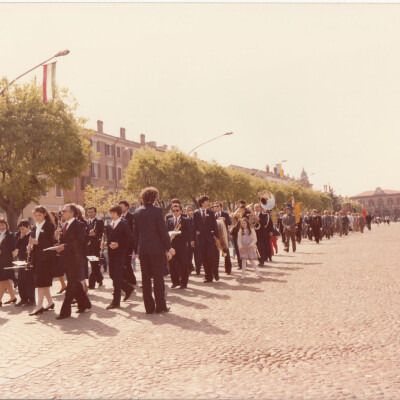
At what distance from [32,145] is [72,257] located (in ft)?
63.8

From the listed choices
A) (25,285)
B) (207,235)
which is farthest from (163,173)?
(25,285)

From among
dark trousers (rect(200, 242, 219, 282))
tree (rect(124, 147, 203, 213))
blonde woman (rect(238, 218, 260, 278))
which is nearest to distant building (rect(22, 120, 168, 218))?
tree (rect(124, 147, 203, 213))

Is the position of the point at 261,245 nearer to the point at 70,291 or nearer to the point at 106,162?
the point at 70,291

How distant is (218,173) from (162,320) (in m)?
42.1

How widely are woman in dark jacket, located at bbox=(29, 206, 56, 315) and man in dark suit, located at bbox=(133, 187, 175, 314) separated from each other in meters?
1.56

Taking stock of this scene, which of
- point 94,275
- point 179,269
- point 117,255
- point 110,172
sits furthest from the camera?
point 110,172

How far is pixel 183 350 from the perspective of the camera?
567cm

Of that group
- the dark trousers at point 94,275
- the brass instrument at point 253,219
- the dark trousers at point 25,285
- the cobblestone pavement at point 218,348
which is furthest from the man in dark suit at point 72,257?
the brass instrument at point 253,219

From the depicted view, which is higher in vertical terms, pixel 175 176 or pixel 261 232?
pixel 175 176

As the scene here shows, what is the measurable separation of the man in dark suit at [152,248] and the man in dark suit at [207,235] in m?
3.55

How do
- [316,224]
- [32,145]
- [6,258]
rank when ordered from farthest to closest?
1. [316,224]
2. [32,145]
3. [6,258]

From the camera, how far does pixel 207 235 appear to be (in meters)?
12.1

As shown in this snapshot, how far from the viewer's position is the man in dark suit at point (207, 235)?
1200 cm

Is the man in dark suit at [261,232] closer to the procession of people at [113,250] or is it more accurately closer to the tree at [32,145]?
the procession of people at [113,250]
